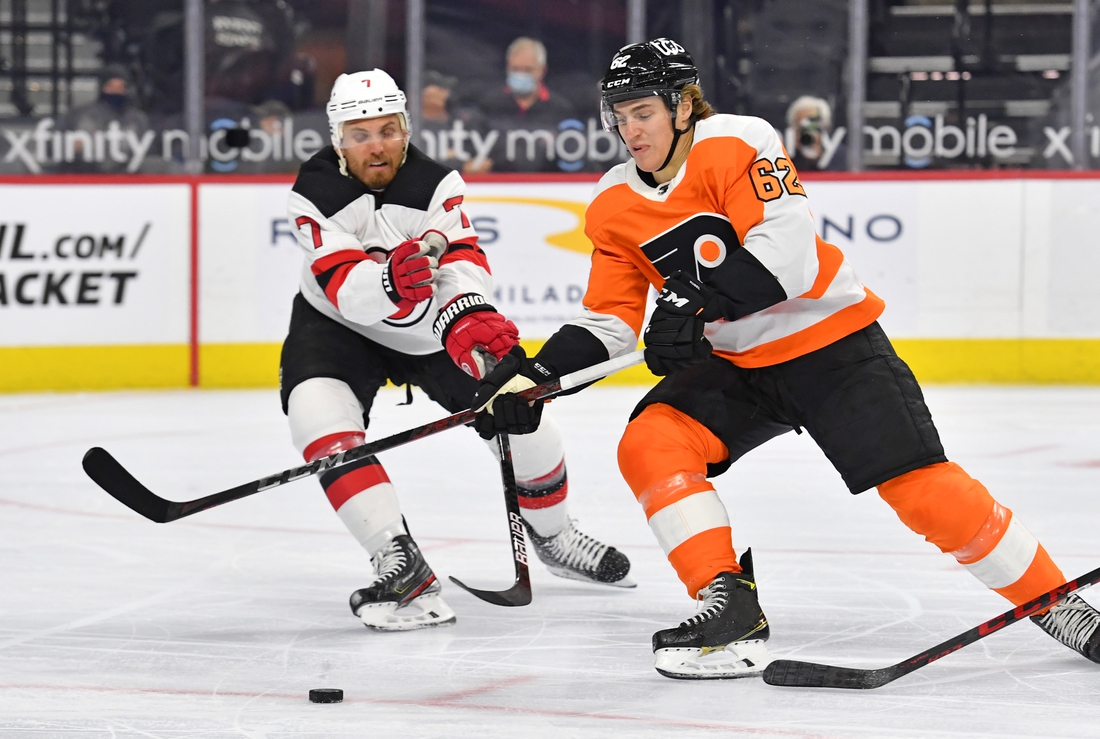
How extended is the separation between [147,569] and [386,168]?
1.01m

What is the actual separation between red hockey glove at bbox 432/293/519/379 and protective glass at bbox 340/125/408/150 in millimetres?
330

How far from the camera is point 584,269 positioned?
6.47 metres

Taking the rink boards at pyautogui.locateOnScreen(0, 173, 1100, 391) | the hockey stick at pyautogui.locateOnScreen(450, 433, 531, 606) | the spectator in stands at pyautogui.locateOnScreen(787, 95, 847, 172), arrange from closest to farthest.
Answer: the hockey stick at pyautogui.locateOnScreen(450, 433, 531, 606) → the rink boards at pyautogui.locateOnScreen(0, 173, 1100, 391) → the spectator in stands at pyautogui.locateOnScreen(787, 95, 847, 172)

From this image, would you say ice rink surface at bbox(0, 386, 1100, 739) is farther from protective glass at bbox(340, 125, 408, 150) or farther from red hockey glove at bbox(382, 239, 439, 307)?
protective glass at bbox(340, 125, 408, 150)

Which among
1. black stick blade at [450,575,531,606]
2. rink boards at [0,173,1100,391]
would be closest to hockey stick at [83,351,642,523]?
black stick blade at [450,575,531,606]

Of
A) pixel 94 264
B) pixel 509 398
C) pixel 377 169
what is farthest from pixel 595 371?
pixel 94 264

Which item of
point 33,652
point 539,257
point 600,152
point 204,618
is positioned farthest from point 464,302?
point 600,152

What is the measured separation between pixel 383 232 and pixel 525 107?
426 centimetres

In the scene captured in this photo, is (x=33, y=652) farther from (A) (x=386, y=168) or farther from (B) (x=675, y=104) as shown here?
(B) (x=675, y=104)

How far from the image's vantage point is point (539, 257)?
646cm

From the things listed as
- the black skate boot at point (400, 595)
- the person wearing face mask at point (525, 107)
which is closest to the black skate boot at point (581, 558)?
the black skate boot at point (400, 595)

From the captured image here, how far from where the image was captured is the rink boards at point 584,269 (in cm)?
638

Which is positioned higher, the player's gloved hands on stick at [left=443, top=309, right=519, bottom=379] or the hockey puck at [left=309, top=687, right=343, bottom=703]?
the player's gloved hands on stick at [left=443, top=309, right=519, bottom=379]

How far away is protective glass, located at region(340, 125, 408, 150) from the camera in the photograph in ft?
9.07
